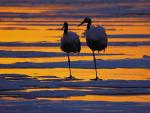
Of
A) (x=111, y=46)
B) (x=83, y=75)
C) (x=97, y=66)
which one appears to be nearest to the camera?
(x=83, y=75)

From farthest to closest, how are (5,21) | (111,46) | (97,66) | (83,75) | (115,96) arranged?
1. (5,21)
2. (111,46)
3. (97,66)
4. (83,75)
5. (115,96)

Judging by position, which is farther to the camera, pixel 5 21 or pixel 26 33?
pixel 5 21

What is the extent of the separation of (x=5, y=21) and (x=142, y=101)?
91.4 ft

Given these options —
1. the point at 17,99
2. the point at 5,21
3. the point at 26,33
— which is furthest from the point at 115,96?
the point at 5,21

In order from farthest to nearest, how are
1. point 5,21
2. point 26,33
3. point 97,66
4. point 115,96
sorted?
point 5,21 < point 26,33 < point 97,66 < point 115,96

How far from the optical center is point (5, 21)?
42.1 meters

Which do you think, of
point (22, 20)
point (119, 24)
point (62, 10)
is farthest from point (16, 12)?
point (119, 24)

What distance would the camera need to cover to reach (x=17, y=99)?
49.8 ft

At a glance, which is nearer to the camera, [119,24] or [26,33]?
[26,33]

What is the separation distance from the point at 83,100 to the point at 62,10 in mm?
36179

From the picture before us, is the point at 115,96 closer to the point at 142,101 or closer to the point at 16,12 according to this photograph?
the point at 142,101

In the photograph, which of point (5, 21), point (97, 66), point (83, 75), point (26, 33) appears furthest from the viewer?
point (5, 21)

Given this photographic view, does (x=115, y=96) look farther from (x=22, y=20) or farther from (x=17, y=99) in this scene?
(x=22, y=20)

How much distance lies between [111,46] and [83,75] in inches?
333
